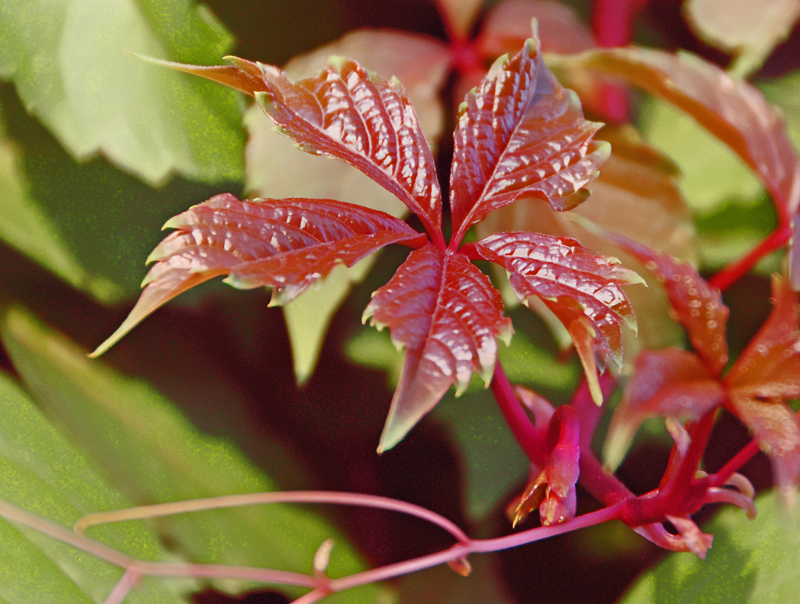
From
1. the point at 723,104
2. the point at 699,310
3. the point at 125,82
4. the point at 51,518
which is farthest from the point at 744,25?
the point at 51,518

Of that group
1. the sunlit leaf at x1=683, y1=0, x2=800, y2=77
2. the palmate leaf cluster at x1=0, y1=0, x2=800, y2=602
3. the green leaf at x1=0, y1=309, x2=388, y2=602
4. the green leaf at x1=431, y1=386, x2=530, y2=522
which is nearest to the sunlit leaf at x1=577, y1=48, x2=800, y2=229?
the palmate leaf cluster at x1=0, y1=0, x2=800, y2=602

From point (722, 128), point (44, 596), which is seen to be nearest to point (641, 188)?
point (722, 128)

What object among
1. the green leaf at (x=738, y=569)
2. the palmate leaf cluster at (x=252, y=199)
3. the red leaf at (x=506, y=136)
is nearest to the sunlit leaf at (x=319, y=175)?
the palmate leaf cluster at (x=252, y=199)

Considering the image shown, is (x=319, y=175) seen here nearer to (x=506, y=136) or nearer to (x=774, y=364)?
(x=506, y=136)

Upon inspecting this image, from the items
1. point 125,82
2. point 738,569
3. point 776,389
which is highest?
point 125,82

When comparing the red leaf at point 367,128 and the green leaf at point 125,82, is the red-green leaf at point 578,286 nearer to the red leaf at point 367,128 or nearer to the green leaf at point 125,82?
the red leaf at point 367,128

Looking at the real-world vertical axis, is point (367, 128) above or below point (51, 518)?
above
